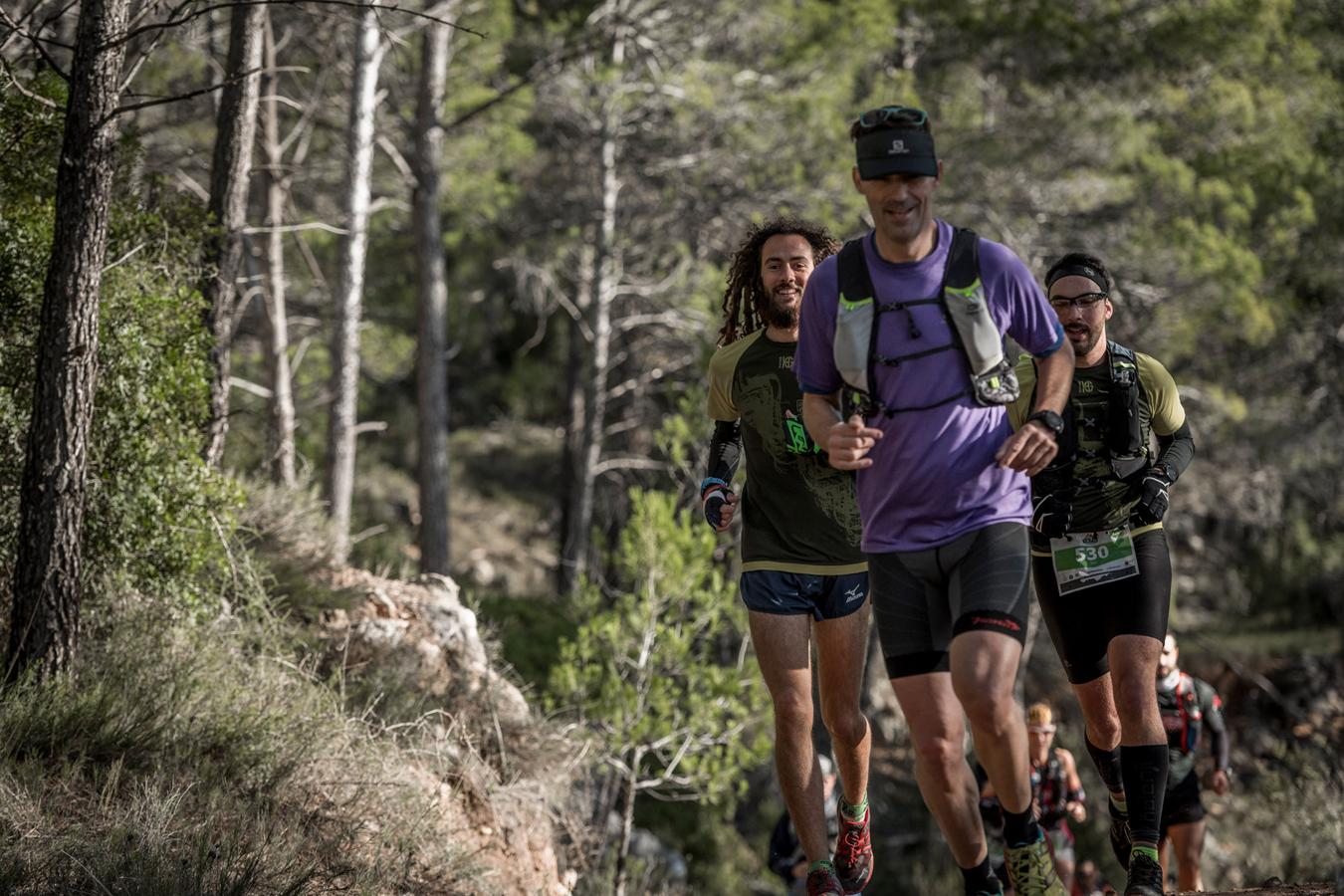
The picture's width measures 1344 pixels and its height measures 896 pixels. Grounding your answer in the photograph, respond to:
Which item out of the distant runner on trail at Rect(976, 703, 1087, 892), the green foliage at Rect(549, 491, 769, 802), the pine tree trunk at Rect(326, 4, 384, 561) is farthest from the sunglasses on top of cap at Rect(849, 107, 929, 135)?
the pine tree trunk at Rect(326, 4, 384, 561)

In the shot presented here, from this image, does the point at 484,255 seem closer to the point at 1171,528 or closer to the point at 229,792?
the point at 1171,528

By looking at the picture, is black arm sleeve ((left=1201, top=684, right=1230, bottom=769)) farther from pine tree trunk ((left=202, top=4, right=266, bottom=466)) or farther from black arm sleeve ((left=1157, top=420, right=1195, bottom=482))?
pine tree trunk ((left=202, top=4, right=266, bottom=466))

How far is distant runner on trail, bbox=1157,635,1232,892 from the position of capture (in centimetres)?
761

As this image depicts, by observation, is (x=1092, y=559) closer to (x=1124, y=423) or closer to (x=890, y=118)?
(x=1124, y=423)

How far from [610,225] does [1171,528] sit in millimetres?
15785

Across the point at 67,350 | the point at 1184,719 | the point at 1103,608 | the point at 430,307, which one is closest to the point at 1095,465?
the point at 1103,608

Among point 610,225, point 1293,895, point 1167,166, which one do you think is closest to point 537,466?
point 610,225

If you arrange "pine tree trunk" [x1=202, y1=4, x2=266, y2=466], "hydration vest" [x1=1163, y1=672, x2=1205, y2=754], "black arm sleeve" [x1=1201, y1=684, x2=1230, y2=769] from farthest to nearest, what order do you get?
1. "pine tree trunk" [x1=202, y1=4, x2=266, y2=466]
2. "black arm sleeve" [x1=1201, y1=684, x2=1230, y2=769]
3. "hydration vest" [x1=1163, y1=672, x2=1205, y2=754]

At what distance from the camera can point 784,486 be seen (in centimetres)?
533

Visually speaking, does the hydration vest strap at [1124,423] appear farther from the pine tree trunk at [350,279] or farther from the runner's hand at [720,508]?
the pine tree trunk at [350,279]

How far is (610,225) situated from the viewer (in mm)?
20250

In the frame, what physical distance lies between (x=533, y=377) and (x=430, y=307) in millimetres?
17179

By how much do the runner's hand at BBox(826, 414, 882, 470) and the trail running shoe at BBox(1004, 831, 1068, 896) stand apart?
1303 mm

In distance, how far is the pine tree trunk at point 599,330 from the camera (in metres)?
20.1
